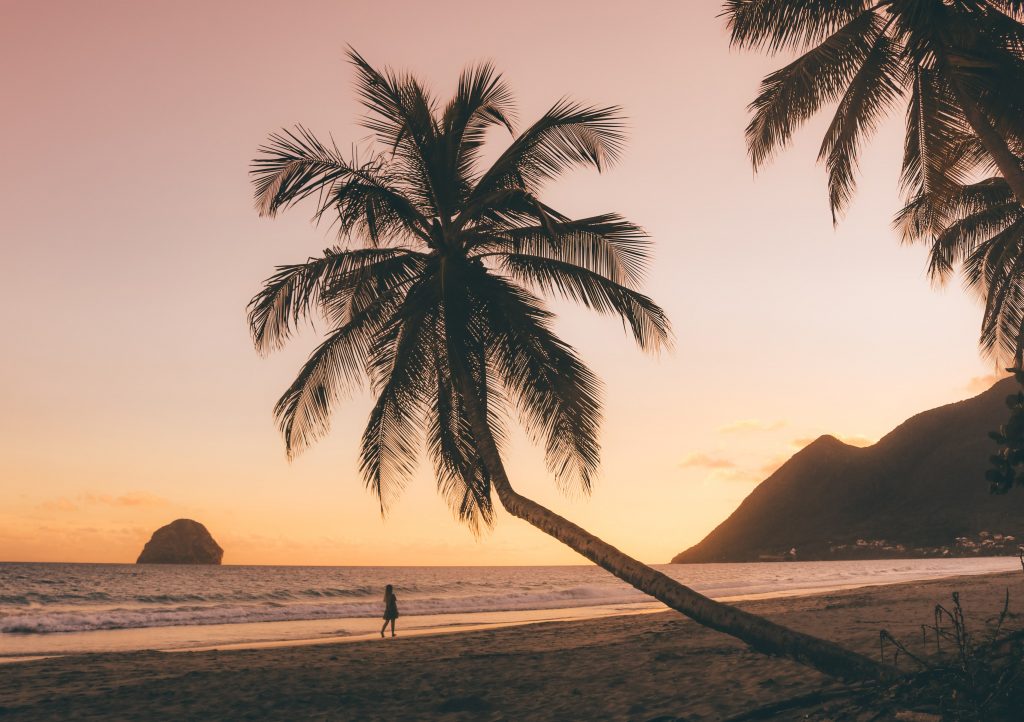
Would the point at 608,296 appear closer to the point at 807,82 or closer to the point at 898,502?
the point at 807,82

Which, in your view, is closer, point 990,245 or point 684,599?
point 684,599

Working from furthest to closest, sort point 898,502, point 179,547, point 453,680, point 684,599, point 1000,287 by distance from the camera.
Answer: point 898,502, point 179,547, point 1000,287, point 453,680, point 684,599

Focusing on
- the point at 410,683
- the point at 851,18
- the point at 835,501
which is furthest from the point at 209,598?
the point at 835,501

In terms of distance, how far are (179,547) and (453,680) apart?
12981 centimetres

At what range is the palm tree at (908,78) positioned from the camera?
8.62 metres

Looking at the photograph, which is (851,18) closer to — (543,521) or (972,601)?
(543,521)

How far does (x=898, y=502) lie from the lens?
515ft

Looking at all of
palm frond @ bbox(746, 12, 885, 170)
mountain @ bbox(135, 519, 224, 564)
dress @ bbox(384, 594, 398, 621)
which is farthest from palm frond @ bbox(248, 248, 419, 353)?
mountain @ bbox(135, 519, 224, 564)

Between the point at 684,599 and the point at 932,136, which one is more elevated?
the point at 932,136

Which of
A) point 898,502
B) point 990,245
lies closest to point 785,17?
point 990,245

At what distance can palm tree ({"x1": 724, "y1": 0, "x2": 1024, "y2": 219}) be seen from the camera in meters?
8.62

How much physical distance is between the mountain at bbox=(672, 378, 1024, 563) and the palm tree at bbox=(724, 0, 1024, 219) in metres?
126

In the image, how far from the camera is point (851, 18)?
992 centimetres

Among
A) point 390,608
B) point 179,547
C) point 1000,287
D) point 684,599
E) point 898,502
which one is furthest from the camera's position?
point 898,502
